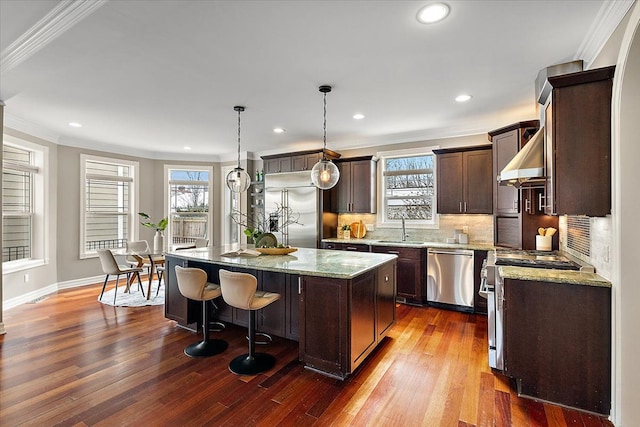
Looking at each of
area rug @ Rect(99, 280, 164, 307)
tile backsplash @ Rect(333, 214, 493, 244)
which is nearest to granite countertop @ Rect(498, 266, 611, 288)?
tile backsplash @ Rect(333, 214, 493, 244)

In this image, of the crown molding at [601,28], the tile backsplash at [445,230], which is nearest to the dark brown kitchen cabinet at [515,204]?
the tile backsplash at [445,230]

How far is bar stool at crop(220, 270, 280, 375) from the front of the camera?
2639mm

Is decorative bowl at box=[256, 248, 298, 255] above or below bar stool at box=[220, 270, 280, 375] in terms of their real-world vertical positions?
above

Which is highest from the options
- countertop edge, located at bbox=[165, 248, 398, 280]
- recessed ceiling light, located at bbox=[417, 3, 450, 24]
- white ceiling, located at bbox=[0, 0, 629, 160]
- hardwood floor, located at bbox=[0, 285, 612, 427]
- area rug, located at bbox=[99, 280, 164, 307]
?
white ceiling, located at bbox=[0, 0, 629, 160]

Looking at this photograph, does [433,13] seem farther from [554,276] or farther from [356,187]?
[356,187]

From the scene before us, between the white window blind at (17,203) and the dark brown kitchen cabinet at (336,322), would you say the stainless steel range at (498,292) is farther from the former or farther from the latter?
the white window blind at (17,203)

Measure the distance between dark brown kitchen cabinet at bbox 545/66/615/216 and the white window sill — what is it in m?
6.69

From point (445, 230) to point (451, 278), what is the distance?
3.18 ft

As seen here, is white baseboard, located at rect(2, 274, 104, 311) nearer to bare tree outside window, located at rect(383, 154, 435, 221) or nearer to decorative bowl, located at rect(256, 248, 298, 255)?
decorative bowl, located at rect(256, 248, 298, 255)

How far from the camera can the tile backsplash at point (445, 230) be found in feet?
16.0

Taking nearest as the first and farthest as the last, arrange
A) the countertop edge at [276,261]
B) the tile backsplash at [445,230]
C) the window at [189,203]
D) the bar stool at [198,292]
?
the countertop edge at [276,261] < the bar stool at [198,292] < the tile backsplash at [445,230] < the window at [189,203]

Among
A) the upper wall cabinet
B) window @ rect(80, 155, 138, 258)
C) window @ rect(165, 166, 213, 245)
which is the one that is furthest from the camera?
window @ rect(165, 166, 213, 245)

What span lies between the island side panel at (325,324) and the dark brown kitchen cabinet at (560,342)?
1.27 meters

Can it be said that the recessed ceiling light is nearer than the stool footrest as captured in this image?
Yes
